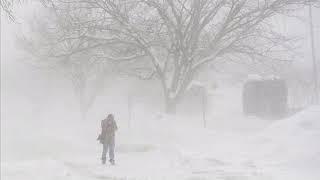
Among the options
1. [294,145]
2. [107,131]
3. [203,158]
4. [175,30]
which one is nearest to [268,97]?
[175,30]

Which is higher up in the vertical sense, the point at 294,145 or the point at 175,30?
the point at 175,30

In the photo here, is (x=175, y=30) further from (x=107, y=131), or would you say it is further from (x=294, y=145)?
(x=294, y=145)

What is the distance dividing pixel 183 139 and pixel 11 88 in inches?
1684

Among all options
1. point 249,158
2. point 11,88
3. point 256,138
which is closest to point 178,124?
point 256,138

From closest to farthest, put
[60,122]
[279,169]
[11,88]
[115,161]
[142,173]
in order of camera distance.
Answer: [279,169] → [142,173] → [115,161] → [60,122] → [11,88]

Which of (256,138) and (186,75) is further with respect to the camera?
(186,75)

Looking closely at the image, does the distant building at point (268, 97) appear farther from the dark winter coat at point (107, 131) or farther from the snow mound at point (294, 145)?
the dark winter coat at point (107, 131)

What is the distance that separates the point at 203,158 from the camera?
1569 centimetres

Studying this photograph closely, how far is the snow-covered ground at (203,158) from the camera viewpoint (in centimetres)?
1368

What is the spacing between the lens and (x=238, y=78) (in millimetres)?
70875

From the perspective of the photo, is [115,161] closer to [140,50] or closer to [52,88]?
[140,50]

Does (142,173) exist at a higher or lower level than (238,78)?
lower

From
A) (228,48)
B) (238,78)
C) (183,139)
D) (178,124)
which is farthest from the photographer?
(238,78)

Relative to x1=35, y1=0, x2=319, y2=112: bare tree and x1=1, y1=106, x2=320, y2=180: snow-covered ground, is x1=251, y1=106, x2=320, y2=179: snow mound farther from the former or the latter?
x1=35, y1=0, x2=319, y2=112: bare tree
